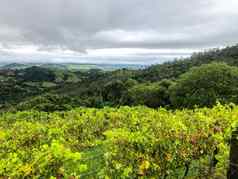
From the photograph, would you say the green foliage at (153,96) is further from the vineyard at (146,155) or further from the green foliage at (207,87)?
the vineyard at (146,155)

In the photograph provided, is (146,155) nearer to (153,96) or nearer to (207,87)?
(207,87)

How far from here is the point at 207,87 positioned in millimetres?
63094

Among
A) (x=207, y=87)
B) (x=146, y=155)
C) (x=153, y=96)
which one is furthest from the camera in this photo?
(x=153, y=96)

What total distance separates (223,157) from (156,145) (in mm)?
1958

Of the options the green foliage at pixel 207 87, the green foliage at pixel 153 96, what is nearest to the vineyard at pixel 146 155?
the green foliage at pixel 207 87

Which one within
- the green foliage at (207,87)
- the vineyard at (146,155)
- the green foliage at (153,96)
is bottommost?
the green foliage at (153,96)

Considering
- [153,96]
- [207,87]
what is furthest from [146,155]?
[153,96]

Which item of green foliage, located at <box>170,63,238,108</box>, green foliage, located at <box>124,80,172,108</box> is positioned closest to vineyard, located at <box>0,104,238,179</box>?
green foliage, located at <box>170,63,238,108</box>

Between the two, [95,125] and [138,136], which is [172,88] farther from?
[138,136]

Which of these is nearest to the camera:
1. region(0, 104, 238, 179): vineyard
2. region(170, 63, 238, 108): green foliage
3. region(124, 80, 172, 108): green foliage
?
region(0, 104, 238, 179): vineyard

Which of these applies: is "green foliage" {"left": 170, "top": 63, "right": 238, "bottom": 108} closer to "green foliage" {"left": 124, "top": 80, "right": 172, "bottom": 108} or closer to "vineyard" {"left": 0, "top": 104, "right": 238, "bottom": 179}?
"green foliage" {"left": 124, "top": 80, "right": 172, "bottom": 108}

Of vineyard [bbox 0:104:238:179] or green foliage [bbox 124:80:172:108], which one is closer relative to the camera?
vineyard [bbox 0:104:238:179]

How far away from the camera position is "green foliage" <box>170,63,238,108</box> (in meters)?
60.6

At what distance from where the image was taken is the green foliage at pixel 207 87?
2386 inches
